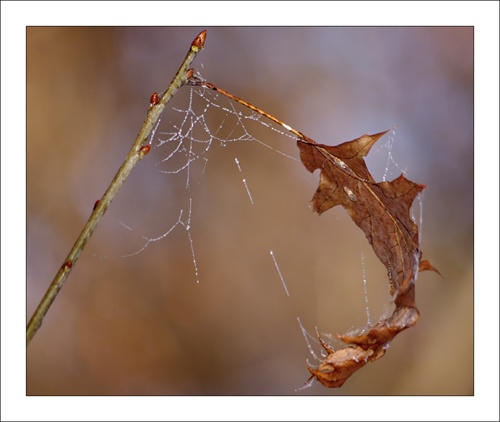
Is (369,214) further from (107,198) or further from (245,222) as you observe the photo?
(245,222)

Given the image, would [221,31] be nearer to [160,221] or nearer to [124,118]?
[124,118]

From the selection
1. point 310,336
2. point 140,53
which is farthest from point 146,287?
point 140,53

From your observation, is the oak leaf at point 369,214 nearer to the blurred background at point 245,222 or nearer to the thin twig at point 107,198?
the thin twig at point 107,198

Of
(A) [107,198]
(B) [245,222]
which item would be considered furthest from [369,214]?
(B) [245,222]

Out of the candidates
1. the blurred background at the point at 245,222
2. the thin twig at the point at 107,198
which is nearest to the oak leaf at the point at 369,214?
the thin twig at the point at 107,198

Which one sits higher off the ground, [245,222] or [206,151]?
[206,151]

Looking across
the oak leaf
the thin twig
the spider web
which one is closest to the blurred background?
the spider web
